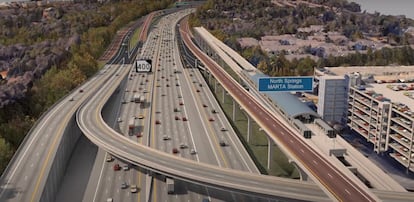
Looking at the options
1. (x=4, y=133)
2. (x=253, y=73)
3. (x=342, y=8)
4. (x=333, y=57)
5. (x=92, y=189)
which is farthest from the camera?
(x=342, y=8)

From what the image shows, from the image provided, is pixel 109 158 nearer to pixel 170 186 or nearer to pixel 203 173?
→ pixel 170 186

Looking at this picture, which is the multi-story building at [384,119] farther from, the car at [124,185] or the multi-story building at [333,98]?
the car at [124,185]

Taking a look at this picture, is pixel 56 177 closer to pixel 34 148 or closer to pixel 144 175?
pixel 34 148

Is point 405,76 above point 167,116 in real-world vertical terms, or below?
above

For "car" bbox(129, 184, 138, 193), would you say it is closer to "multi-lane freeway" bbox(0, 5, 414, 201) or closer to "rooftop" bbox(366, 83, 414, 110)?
"multi-lane freeway" bbox(0, 5, 414, 201)

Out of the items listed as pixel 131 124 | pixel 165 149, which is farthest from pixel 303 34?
pixel 165 149

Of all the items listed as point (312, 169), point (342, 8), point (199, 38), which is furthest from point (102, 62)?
point (342, 8)
